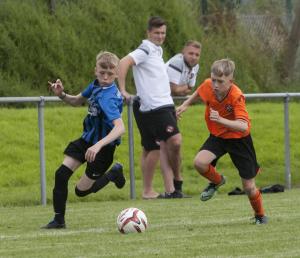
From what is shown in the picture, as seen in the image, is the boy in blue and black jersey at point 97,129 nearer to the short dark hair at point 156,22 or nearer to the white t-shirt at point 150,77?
the white t-shirt at point 150,77

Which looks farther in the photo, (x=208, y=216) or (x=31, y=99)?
(x=31, y=99)

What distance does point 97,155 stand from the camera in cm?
1083

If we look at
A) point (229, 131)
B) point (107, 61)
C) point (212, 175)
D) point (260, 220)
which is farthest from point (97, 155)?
point (260, 220)

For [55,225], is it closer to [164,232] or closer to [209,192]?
[164,232]

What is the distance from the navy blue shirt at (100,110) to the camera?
10422 mm

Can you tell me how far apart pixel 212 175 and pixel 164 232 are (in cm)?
136

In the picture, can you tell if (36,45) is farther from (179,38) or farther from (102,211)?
(102,211)

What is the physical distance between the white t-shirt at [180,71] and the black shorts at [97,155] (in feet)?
14.4

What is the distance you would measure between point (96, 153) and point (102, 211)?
8.48 ft

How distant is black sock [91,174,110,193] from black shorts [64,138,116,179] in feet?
0.94

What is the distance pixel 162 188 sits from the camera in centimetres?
1648

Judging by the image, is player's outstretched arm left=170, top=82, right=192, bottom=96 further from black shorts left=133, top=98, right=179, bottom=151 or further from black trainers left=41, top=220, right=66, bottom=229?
black trainers left=41, top=220, right=66, bottom=229

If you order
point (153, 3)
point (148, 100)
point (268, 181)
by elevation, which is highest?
point (153, 3)

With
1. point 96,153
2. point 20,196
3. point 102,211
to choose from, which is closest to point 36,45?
point 20,196
